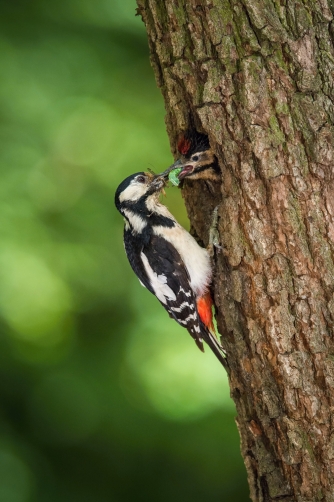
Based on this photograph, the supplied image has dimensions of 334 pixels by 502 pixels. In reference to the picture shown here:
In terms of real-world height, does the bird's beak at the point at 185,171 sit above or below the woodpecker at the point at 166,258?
above

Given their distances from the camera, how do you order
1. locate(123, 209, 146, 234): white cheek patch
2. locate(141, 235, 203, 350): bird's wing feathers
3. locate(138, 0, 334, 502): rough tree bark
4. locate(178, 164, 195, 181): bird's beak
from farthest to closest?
1. locate(123, 209, 146, 234): white cheek patch
2. locate(141, 235, 203, 350): bird's wing feathers
3. locate(178, 164, 195, 181): bird's beak
4. locate(138, 0, 334, 502): rough tree bark

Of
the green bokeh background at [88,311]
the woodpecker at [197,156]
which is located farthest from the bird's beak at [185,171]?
the green bokeh background at [88,311]

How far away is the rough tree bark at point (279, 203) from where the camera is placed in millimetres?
2383

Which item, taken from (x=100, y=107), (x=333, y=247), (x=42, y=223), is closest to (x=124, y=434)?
(x=42, y=223)

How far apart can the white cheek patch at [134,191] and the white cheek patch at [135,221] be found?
0.27ft

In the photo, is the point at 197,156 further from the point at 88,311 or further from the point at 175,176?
the point at 88,311

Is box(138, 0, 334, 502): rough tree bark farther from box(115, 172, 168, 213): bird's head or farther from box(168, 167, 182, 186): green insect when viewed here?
box(115, 172, 168, 213): bird's head

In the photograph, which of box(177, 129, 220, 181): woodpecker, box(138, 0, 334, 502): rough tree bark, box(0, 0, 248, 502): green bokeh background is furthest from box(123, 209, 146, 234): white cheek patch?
box(138, 0, 334, 502): rough tree bark

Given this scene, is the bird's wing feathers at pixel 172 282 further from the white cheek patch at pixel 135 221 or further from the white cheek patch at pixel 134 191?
the white cheek patch at pixel 134 191

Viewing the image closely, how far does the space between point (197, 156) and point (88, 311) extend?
185 cm

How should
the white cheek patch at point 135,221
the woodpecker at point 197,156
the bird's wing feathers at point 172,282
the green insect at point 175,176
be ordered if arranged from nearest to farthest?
1. the woodpecker at point 197,156
2. the green insect at point 175,176
3. the bird's wing feathers at point 172,282
4. the white cheek patch at point 135,221

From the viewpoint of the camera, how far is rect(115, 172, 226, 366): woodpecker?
3.21m

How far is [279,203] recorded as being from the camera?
7.94 feet

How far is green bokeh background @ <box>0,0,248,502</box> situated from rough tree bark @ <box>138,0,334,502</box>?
157cm
